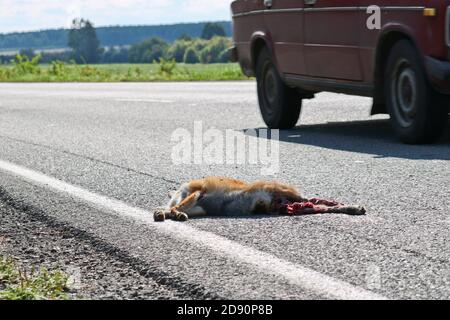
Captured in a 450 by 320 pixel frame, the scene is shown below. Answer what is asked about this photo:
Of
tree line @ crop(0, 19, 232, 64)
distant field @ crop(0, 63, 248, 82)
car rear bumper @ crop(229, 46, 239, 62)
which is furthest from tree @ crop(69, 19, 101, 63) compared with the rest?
car rear bumper @ crop(229, 46, 239, 62)

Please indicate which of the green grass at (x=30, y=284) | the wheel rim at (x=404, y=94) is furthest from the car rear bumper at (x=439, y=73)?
the green grass at (x=30, y=284)

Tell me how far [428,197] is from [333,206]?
2.51 ft

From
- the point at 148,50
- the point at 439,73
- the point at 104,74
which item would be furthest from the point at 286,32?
the point at 148,50

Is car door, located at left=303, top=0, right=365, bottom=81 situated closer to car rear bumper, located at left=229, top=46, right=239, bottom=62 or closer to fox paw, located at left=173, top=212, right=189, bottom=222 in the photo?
car rear bumper, located at left=229, top=46, right=239, bottom=62

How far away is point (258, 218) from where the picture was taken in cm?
658

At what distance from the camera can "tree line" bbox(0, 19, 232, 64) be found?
1690 inches

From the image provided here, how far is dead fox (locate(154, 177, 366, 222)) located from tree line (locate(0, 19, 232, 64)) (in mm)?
20477

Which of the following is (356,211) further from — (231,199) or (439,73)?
(439,73)

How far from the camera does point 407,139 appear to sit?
409 inches

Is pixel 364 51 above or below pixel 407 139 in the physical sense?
above

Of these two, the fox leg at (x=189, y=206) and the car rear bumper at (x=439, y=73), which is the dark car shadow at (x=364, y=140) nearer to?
the car rear bumper at (x=439, y=73)

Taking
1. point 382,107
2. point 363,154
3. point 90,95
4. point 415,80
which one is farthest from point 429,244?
Result: point 90,95

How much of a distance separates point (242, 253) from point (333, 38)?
19.7ft
